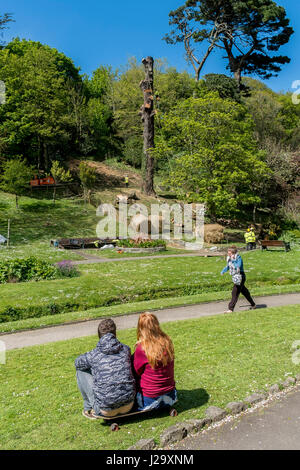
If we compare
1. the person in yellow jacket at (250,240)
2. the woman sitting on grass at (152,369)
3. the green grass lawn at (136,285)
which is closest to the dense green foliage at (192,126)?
the person in yellow jacket at (250,240)

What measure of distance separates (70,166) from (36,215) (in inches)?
714

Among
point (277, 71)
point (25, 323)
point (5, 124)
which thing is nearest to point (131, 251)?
point (25, 323)

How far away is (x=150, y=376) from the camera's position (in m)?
5.35

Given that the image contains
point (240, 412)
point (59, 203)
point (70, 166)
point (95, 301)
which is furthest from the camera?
point (70, 166)

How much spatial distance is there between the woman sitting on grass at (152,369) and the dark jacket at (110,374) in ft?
0.58

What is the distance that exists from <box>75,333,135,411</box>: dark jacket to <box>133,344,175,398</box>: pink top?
16 cm

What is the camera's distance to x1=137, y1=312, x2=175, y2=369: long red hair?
17.2 ft

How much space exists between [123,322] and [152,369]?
594 cm

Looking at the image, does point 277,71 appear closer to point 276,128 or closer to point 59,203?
point 276,128

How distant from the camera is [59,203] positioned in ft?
129

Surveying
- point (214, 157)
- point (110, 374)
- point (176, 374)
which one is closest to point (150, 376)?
point (110, 374)

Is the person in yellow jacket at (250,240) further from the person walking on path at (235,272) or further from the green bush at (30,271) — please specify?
the person walking on path at (235,272)

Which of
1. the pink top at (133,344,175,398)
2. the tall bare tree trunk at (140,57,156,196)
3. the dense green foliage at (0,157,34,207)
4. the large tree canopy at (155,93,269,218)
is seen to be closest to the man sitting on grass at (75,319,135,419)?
the pink top at (133,344,175,398)

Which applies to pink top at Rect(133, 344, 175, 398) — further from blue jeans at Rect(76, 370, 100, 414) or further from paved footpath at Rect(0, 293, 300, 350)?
paved footpath at Rect(0, 293, 300, 350)
